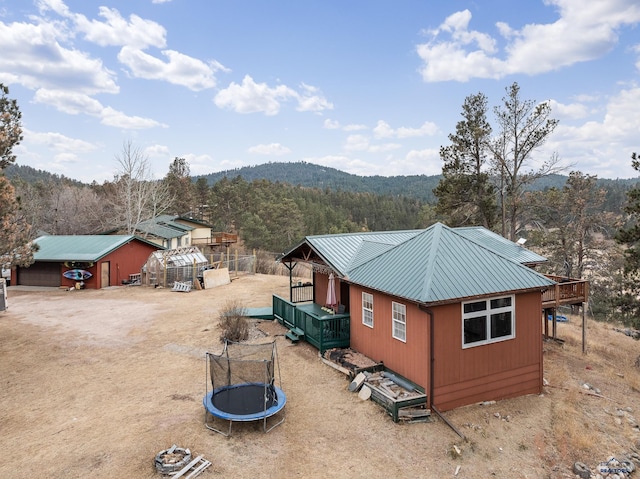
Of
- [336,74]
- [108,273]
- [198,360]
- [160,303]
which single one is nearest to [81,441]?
[198,360]

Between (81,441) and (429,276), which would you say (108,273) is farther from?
(429,276)

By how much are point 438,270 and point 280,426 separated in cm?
521

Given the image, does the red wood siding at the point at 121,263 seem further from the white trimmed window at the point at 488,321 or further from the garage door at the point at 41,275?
the white trimmed window at the point at 488,321

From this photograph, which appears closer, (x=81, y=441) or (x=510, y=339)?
(x=81, y=441)

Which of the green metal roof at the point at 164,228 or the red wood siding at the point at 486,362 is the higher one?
the green metal roof at the point at 164,228

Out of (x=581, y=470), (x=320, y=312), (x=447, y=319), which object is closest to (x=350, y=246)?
(x=320, y=312)

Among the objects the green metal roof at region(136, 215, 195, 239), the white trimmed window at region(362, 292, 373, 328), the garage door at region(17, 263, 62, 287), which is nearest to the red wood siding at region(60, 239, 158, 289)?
the garage door at region(17, 263, 62, 287)

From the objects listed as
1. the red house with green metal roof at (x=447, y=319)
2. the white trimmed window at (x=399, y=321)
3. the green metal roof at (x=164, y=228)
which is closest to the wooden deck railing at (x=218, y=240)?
the green metal roof at (x=164, y=228)

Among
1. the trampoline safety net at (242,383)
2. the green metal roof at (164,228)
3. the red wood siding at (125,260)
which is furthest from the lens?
the green metal roof at (164,228)

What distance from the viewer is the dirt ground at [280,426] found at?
287 inches

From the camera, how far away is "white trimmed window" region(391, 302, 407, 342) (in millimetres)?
10031

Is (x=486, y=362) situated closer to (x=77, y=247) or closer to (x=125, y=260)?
(x=125, y=260)

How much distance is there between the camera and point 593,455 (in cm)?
829

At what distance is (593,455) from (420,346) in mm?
4011
